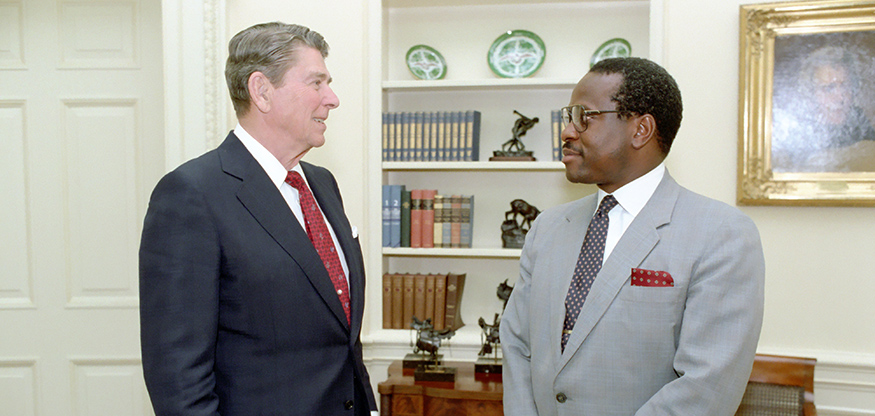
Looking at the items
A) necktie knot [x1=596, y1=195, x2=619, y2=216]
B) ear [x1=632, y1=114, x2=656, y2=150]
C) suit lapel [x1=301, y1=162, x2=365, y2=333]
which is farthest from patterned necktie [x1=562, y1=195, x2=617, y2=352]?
suit lapel [x1=301, y1=162, x2=365, y2=333]

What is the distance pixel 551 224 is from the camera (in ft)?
5.13

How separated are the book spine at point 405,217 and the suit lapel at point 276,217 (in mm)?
1603

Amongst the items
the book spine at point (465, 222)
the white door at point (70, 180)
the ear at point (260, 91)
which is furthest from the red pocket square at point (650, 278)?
the white door at point (70, 180)

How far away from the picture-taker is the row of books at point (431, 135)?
9.55 feet

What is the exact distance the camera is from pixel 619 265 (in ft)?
4.32

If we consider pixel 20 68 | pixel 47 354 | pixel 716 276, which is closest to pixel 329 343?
pixel 716 276

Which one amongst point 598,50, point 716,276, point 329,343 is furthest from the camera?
point 598,50

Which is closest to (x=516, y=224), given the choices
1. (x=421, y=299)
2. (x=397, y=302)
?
(x=421, y=299)

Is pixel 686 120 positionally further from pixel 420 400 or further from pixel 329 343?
pixel 329 343

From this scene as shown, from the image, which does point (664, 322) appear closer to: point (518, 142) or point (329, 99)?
point (329, 99)

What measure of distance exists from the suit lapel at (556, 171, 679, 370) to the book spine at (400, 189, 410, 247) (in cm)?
169

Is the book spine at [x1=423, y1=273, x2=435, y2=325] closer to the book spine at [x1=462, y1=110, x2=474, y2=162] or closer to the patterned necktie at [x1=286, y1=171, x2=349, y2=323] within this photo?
the book spine at [x1=462, y1=110, x2=474, y2=162]

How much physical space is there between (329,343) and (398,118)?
173 centimetres

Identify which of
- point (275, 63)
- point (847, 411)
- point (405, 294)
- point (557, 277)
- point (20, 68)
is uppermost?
point (20, 68)
